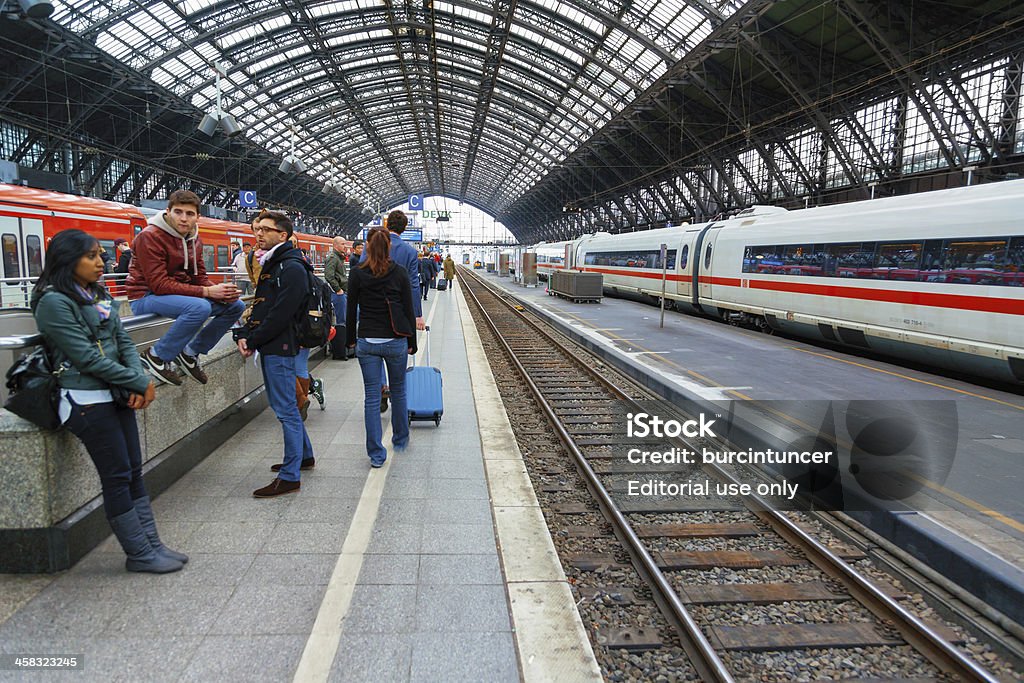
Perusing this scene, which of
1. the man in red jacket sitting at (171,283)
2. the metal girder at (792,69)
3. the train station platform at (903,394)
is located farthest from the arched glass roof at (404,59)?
the man in red jacket sitting at (171,283)

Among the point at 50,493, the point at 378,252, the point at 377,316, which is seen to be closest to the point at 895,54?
the point at 378,252

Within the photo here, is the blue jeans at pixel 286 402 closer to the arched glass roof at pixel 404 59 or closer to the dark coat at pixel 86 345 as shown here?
the dark coat at pixel 86 345

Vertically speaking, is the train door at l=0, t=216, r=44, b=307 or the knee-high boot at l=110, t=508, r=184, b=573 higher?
the train door at l=0, t=216, r=44, b=307

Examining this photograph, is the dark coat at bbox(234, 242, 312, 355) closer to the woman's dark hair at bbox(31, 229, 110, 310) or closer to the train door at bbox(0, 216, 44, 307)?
the woman's dark hair at bbox(31, 229, 110, 310)

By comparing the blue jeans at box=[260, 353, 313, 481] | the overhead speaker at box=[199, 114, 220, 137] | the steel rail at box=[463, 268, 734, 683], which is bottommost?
the steel rail at box=[463, 268, 734, 683]

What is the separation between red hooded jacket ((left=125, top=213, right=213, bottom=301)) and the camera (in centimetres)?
451

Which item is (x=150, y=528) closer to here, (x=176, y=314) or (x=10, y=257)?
(x=176, y=314)

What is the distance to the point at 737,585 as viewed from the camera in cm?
→ 407

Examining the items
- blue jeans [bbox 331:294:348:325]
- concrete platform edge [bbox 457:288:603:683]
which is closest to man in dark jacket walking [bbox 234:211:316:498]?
concrete platform edge [bbox 457:288:603:683]

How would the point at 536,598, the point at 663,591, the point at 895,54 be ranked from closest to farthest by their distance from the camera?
the point at 536,598 → the point at 663,591 → the point at 895,54

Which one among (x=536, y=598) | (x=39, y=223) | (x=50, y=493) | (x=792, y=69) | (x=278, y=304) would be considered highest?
(x=792, y=69)

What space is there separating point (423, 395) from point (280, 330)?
2.53m

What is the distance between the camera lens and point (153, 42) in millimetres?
29297

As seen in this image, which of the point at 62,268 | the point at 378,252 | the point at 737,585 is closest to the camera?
the point at 62,268
